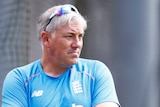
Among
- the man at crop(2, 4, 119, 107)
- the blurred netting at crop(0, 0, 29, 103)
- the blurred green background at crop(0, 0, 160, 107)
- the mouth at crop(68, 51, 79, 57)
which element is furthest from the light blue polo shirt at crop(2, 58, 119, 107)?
the blurred netting at crop(0, 0, 29, 103)

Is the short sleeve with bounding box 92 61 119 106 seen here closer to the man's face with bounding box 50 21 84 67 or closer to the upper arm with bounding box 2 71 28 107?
the man's face with bounding box 50 21 84 67

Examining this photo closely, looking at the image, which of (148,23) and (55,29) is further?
(148,23)

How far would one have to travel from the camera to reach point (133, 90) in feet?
14.6

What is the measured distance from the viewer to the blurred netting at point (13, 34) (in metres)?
4.67

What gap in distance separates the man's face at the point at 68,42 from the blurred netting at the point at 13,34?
186 centimetres

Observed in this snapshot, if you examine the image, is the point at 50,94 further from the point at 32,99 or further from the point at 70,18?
the point at 70,18

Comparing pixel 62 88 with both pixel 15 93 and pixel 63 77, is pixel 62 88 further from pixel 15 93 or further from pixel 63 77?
pixel 15 93

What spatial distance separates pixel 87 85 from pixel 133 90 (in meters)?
1.76

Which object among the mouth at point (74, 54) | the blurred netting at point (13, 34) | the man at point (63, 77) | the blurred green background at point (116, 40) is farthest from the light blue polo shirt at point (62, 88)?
the blurred netting at point (13, 34)

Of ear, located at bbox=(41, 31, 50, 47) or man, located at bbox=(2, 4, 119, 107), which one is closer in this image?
man, located at bbox=(2, 4, 119, 107)

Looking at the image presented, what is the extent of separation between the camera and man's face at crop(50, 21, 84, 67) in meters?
2.74

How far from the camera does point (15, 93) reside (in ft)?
9.18

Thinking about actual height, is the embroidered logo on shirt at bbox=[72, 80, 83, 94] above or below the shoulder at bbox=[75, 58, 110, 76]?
below

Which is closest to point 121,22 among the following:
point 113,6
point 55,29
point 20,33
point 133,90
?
point 113,6
